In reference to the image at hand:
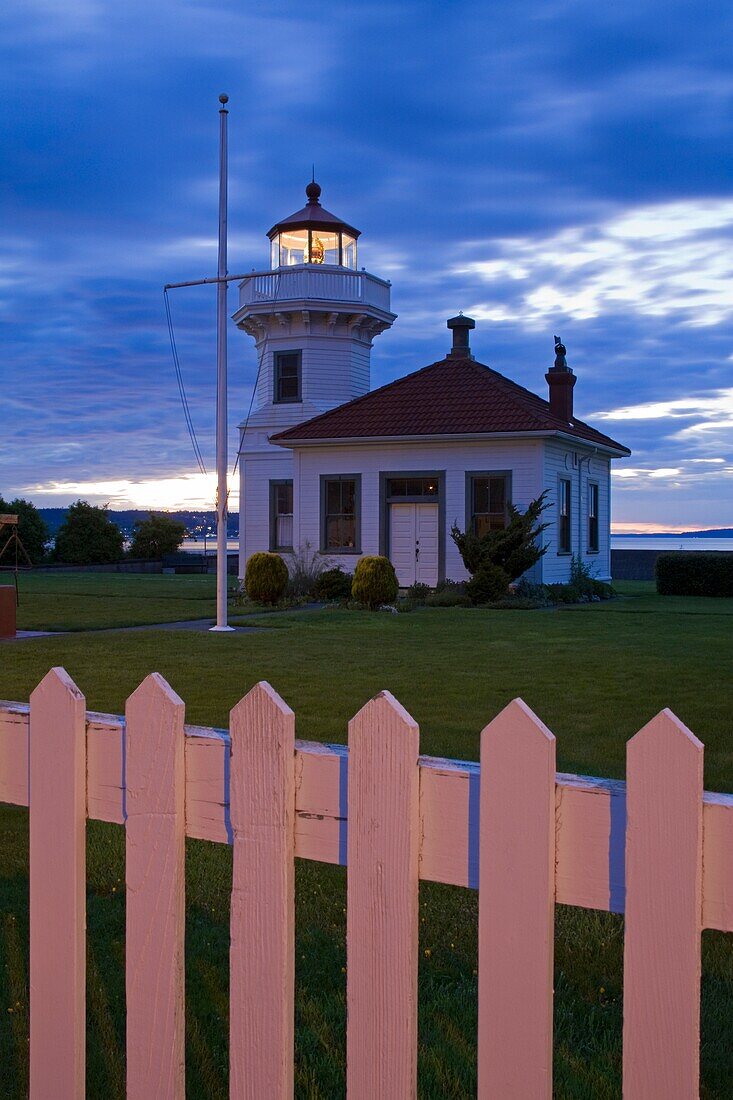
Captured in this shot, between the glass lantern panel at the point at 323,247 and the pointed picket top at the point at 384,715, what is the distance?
3004cm

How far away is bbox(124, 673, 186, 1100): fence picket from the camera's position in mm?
2254

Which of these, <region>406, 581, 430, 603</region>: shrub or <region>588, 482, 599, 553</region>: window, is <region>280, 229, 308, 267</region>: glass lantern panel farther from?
<region>406, 581, 430, 603</region>: shrub

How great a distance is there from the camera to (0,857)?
17.7ft

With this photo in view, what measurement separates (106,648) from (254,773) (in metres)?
12.7

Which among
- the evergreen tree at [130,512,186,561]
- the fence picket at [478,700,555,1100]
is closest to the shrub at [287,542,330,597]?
the evergreen tree at [130,512,186,561]

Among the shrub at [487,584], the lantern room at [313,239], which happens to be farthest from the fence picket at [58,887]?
the lantern room at [313,239]

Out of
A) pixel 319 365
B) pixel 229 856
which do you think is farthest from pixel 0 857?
pixel 319 365

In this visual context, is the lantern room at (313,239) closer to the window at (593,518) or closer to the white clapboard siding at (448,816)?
the window at (593,518)

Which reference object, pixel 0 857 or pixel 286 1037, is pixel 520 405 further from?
pixel 286 1037

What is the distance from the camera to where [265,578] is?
80.1 ft

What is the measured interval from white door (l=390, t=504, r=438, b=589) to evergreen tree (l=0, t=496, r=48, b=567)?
900 inches

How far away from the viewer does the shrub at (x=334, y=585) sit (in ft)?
85.1

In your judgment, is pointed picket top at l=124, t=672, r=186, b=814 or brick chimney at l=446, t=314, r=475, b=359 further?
brick chimney at l=446, t=314, r=475, b=359

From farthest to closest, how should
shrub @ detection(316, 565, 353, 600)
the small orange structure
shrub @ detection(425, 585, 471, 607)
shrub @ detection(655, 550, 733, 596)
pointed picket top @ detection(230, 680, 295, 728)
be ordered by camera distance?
shrub @ detection(655, 550, 733, 596)
shrub @ detection(316, 565, 353, 600)
shrub @ detection(425, 585, 471, 607)
the small orange structure
pointed picket top @ detection(230, 680, 295, 728)
